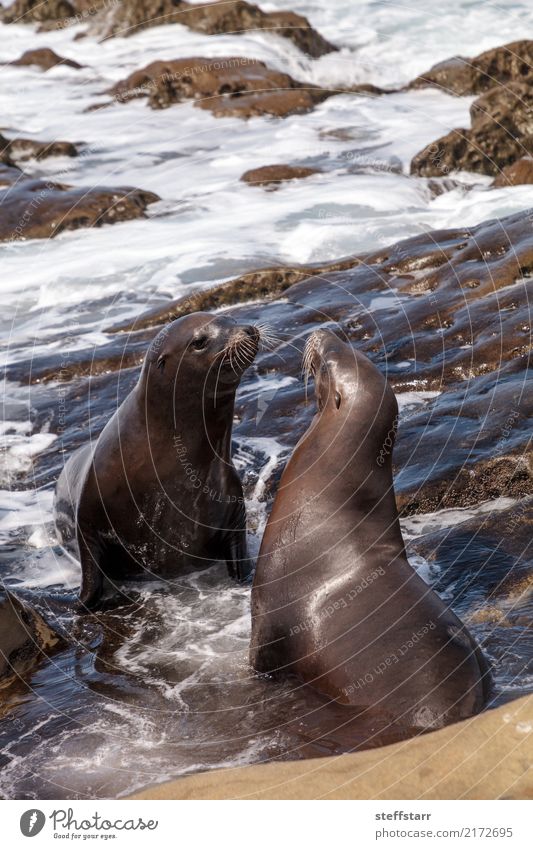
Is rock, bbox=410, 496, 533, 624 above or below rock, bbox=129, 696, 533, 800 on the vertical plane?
below

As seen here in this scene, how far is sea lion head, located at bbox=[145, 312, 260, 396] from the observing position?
8.46m

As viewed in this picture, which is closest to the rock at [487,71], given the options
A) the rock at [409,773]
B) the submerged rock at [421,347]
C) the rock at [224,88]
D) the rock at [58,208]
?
the rock at [224,88]

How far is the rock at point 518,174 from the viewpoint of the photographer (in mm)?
20906

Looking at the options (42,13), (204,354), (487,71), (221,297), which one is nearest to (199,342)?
(204,354)

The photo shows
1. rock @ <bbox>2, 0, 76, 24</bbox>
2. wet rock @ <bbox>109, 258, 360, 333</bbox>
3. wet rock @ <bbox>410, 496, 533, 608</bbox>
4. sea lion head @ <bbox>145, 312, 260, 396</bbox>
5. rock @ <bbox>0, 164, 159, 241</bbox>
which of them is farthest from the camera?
rock @ <bbox>2, 0, 76, 24</bbox>

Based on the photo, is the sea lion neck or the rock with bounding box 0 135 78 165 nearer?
the sea lion neck

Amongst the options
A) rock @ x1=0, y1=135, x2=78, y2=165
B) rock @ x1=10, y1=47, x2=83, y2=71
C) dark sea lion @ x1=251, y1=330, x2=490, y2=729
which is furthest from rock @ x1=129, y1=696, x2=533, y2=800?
rock @ x1=10, y1=47, x2=83, y2=71

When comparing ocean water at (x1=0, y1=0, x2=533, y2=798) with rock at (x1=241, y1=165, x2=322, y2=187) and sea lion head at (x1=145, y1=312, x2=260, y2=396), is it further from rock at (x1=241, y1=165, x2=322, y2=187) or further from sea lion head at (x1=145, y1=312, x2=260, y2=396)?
sea lion head at (x1=145, y1=312, x2=260, y2=396)

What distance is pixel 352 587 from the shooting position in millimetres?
6934

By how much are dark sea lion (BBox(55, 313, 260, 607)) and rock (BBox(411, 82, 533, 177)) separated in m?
15.4

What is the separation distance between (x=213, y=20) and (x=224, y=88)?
8.73 m

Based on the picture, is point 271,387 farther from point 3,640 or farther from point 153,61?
point 153,61

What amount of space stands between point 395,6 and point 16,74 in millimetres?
16781

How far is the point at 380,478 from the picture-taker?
729cm
